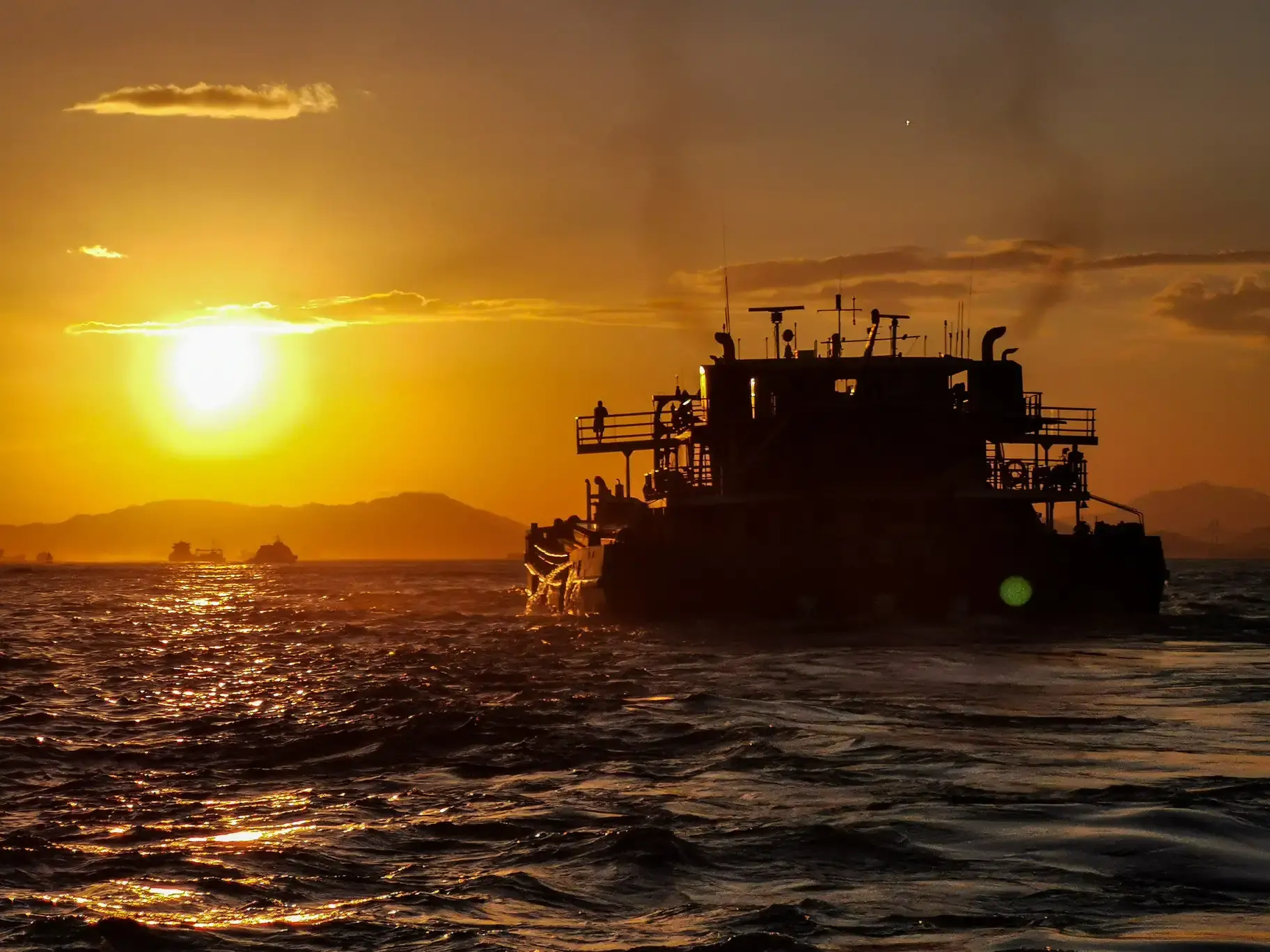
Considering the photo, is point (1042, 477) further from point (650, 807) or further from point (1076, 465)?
point (650, 807)

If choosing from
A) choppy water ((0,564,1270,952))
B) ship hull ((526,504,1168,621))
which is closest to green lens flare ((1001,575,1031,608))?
ship hull ((526,504,1168,621))

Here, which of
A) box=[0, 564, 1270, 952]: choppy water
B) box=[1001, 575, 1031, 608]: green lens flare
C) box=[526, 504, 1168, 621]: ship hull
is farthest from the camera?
box=[1001, 575, 1031, 608]: green lens flare

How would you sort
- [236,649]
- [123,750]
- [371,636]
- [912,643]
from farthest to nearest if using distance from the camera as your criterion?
[371,636]
[236,649]
[912,643]
[123,750]

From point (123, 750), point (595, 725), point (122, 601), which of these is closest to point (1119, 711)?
point (595, 725)

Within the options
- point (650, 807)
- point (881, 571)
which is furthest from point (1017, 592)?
point (650, 807)

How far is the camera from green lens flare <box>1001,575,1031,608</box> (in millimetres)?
39375

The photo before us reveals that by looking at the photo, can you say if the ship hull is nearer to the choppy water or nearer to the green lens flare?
the green lens flare

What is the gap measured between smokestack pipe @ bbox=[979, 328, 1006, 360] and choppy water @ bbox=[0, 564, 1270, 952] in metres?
17.5

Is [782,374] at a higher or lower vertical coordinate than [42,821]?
higher

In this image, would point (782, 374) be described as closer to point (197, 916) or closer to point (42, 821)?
point (42, 821)

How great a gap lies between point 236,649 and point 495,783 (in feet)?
85.1

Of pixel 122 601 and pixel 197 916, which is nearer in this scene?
pixel 197 916

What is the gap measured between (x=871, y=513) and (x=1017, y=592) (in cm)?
437

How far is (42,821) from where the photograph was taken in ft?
41.0
